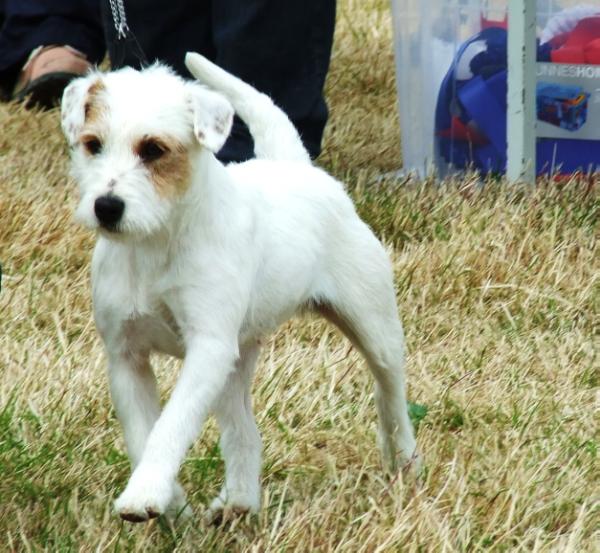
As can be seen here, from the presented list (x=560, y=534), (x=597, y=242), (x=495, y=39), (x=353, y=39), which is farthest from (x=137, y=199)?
(x=353, y=39)

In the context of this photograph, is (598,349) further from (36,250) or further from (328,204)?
(36,250)

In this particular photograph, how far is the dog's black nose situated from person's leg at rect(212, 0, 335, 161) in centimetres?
262

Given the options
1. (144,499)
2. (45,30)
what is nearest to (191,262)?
(144,499)

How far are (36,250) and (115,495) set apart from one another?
5.72ft

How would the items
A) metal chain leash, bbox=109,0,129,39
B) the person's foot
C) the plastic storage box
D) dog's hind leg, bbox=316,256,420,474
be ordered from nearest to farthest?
dog's hind leg, bbox=316,256,420,474 < metal chain leash, bbox=109,0,129,39 < the plastic storage box < the person's foot

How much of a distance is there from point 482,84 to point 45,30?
2344mm

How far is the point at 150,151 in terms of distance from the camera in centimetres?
286

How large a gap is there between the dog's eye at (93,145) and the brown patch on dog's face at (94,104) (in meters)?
0.03

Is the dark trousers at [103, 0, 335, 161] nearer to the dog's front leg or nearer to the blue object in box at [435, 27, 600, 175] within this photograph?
the blue object in box at [435, 27, 600, 175]

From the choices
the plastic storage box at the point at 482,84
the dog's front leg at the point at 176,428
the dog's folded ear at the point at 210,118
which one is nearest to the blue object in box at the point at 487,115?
the plastic storage box at the point at 482,84

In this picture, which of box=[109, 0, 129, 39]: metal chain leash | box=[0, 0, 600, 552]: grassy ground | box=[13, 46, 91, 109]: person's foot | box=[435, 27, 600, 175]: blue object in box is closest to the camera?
box=[0, 0, 600, 552]: grassy ground

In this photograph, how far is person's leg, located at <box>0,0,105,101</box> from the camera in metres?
7.11

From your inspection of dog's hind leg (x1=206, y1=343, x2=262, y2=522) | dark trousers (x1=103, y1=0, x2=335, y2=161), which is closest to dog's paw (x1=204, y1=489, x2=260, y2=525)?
dog's hind leg (x1=206, y1=343, x2=262, y2=522)

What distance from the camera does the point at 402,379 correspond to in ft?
11.7
